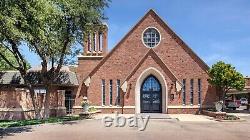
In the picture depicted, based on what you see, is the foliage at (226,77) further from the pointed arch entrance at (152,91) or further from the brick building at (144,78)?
the pointed arch entrance at (152,91)

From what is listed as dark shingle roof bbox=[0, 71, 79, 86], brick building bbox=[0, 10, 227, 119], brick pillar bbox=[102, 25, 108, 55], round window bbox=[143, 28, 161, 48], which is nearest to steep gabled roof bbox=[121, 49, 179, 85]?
brick building bbox=[0, 10, 227, 119]

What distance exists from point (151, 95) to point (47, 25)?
53.9 ft

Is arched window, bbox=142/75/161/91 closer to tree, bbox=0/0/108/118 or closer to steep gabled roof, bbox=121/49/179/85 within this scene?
steep gabled roof, bbox=121/49/179/85

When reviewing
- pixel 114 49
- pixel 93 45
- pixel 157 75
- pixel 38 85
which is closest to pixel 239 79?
pixel 157 75

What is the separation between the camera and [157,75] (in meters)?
34.4

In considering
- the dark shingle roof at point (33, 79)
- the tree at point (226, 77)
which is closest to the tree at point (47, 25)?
the dark shingle roof at point (33, 79)

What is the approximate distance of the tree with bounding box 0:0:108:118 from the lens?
17.8 meters

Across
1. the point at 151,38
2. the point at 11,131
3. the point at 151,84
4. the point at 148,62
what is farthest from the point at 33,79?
the point at 11,131

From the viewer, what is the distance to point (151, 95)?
35062 millimetres

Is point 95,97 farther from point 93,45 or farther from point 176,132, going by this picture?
point 176,132

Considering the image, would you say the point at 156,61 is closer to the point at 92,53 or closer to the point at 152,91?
the point at 152,91

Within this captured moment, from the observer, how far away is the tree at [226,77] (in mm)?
31078

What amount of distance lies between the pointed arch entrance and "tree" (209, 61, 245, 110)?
183 inches

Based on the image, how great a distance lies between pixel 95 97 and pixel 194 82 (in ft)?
29.8
